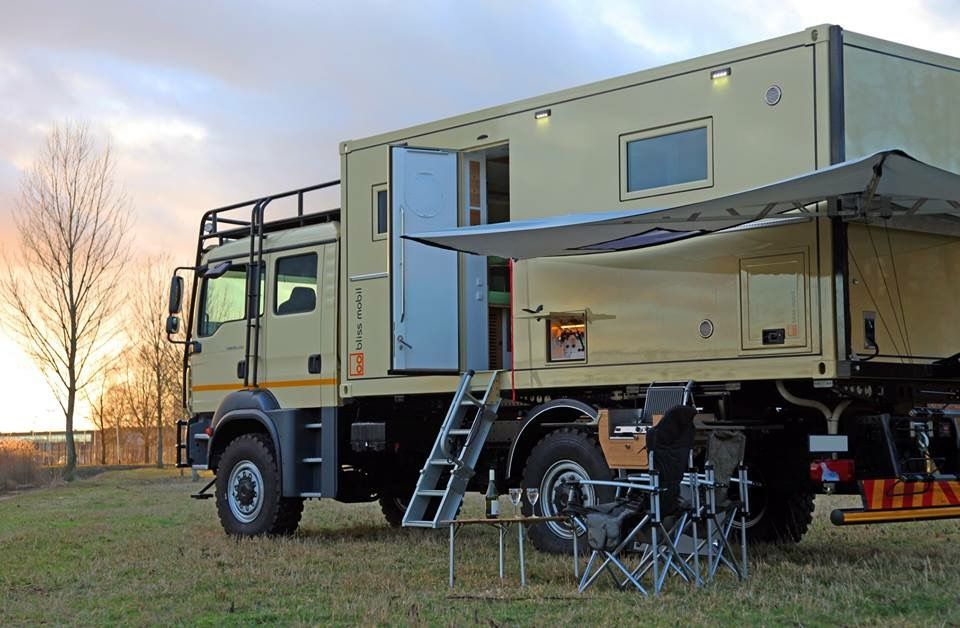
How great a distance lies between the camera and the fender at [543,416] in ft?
30.3

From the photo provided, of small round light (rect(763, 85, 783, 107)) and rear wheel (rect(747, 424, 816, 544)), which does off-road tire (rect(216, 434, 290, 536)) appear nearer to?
rear wheel (rect(747, 424, 816, 544))

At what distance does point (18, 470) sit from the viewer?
84.0ft

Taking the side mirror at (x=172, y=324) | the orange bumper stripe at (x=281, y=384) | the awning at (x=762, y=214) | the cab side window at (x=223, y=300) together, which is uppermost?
the awning at (x=762, y=214)

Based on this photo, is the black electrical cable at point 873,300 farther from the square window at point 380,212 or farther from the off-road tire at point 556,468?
the square window at point 380,212

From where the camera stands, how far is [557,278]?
31.2 ft

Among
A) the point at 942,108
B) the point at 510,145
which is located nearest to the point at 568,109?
the point at 510,145

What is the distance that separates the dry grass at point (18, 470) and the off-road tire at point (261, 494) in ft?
44.7

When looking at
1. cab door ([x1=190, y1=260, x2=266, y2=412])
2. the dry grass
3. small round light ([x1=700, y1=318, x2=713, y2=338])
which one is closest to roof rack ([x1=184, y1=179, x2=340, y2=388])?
cab door ([x1=190, y1=260, x2=266, y2=412])

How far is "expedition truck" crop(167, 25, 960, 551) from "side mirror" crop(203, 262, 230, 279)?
2.45 feet

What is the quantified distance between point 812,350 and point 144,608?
438cm

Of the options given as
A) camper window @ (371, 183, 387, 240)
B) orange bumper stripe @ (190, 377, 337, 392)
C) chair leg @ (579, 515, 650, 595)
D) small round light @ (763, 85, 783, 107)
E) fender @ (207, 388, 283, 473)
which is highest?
small round light @ (763, 85, 783, 107)

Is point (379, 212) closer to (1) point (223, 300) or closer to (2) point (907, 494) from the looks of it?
(1) point (223, 300)

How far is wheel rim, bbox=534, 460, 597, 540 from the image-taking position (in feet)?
29.7

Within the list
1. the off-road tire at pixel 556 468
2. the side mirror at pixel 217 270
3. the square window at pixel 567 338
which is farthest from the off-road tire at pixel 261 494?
the square window at pixel 567 338
